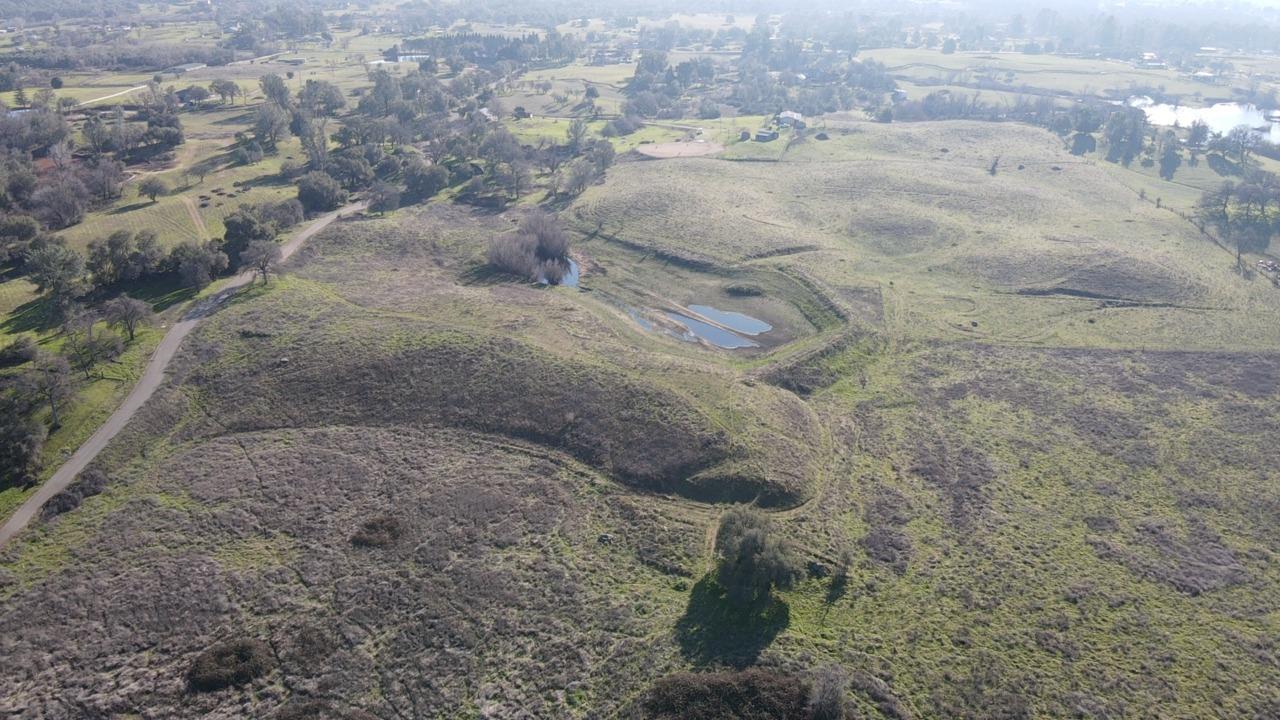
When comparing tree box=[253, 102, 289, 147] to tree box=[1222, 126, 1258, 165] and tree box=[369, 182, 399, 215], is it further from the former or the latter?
tree box=[1222, 126, 1258, 165]

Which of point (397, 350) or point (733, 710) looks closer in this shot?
point (733, 710)

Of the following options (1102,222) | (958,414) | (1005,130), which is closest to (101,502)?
(958,414)

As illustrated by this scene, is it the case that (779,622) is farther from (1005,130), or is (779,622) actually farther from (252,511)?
(1005,130)

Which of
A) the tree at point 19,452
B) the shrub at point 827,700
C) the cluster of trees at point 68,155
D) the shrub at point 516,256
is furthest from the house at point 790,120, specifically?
the tree at point 19,452

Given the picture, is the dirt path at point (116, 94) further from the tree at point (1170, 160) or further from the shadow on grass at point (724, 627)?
the tree at point (1170, 160)

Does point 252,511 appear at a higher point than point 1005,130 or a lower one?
lower

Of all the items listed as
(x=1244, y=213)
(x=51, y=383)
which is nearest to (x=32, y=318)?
(x=51, y=383)

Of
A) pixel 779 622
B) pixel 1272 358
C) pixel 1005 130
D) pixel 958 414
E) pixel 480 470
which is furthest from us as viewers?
pixel 1005 130
